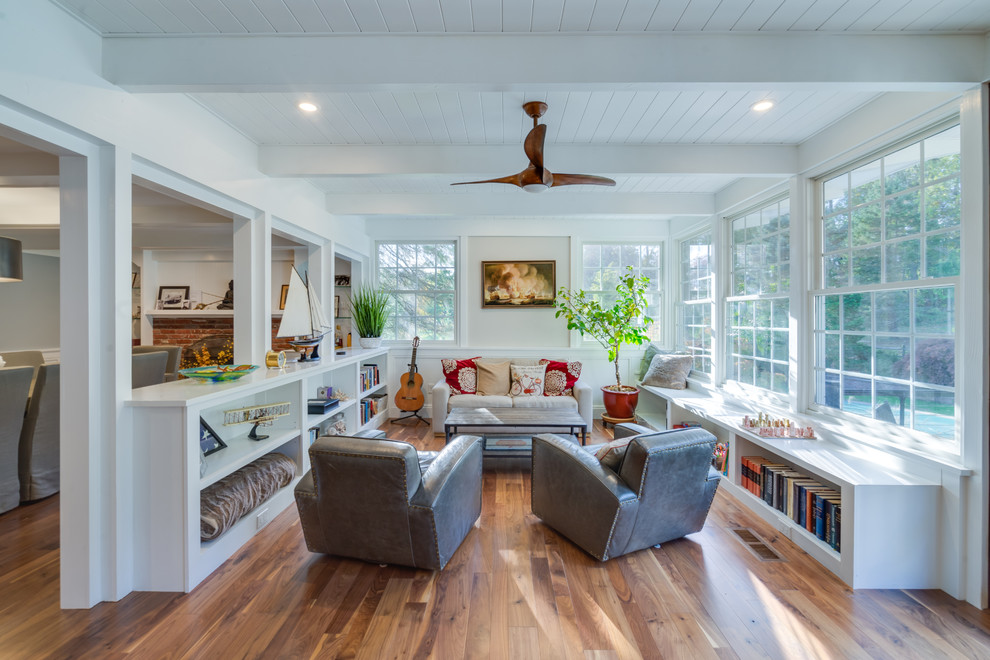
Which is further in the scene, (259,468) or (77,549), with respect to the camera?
(259,468)

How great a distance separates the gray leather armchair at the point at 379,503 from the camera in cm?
212

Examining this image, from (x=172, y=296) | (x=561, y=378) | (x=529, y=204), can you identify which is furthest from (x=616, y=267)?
(x=172, y=296)

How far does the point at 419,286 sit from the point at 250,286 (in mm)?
2742

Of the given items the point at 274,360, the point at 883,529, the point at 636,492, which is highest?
the point at 274,360

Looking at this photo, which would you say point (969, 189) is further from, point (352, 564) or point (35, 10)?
point (35, 10)

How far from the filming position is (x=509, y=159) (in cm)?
320

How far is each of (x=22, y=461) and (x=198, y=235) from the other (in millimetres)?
2730

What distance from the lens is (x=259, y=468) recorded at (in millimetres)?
2889

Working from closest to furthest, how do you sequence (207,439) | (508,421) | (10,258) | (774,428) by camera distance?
(207,439), (774,428), (10,258), (508,421)

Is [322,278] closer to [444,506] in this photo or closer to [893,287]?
[444,506]

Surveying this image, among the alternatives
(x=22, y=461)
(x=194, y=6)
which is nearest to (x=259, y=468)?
(x=22, y=461)

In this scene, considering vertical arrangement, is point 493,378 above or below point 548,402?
above

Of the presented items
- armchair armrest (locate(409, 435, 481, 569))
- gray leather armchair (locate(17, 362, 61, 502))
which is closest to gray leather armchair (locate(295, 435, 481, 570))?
armchair armrest (locate(409, 435, 481, 569))

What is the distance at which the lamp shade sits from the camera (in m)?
3.47
